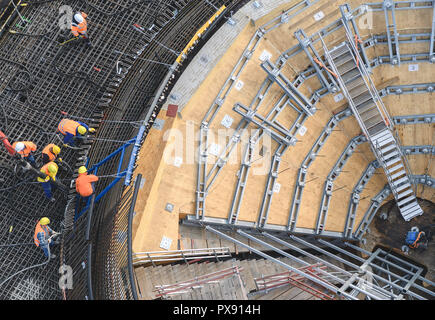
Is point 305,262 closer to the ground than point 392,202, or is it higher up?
closer to the ground

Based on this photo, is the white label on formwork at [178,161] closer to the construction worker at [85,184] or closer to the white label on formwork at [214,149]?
the white label on formwork at [214,149]

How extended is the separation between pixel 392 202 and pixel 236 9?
586 inches

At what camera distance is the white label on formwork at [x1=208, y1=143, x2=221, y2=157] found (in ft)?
93.1

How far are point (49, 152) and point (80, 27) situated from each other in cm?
718

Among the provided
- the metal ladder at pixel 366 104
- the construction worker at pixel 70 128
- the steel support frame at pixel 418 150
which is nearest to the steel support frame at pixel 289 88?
the metal ladder at pixel 366 104

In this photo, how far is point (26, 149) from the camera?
25.2 metres

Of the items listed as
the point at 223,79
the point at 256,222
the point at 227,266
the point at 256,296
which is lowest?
the point at 256,296

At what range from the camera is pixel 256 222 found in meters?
28.6

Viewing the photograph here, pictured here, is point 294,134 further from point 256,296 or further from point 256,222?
point 256,296

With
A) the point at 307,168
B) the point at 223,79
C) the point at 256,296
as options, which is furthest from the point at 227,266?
the point at 223,79

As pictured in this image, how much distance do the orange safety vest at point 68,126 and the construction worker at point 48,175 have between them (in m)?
1.81

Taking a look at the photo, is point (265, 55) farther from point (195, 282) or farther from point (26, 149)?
point (26, 149)

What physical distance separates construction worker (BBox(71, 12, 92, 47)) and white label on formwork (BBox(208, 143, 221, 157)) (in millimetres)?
8757

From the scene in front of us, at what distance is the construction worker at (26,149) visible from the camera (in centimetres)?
2485
